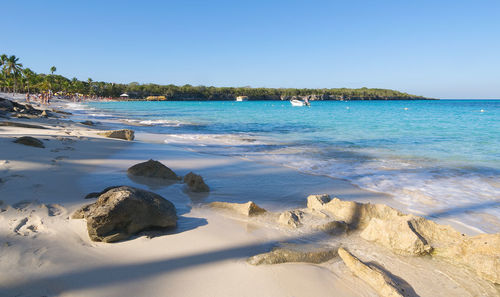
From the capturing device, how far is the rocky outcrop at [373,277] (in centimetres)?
213

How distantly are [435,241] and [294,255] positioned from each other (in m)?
1.59

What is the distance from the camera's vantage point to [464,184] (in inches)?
239

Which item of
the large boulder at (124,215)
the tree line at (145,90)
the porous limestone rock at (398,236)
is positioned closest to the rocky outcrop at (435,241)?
the porous limestone rock at (398,236)

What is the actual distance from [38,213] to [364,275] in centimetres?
357

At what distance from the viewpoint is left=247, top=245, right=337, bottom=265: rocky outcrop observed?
254 cm

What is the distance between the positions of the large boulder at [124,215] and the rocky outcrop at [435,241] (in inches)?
92.3

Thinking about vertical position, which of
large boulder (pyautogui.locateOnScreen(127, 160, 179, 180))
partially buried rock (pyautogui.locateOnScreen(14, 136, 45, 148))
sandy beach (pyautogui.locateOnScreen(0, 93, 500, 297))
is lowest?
sandy beach (pyautogui.locateOnScreen(0, 93, 500, 297))

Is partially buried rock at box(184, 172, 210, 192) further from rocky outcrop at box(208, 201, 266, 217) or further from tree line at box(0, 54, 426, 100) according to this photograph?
tree line at box(0, 54, 426, 100)

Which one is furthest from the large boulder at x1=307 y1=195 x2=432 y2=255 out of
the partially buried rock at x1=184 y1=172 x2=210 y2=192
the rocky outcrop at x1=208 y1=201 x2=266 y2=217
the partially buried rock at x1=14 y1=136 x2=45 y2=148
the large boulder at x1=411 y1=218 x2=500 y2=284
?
the partially buried rock at x1=14 y1=136 x2=45 y2=148

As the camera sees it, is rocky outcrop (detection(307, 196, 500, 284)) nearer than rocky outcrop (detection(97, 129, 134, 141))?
Yes

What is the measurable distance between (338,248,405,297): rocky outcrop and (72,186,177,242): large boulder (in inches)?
76.8

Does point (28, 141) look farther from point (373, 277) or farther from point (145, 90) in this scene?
point (145, 90)

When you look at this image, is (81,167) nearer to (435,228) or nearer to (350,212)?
(350,212)

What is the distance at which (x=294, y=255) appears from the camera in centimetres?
262
